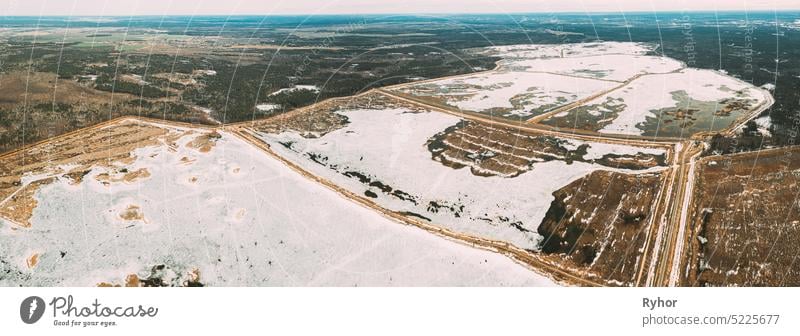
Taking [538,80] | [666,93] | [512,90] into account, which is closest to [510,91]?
[512,90]

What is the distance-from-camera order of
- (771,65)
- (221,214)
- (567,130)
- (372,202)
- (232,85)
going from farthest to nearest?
(771,65)
(232,85)
(567,130)
(372,202)
(221,214)

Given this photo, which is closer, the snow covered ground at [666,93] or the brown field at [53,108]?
the brown field at [53,108]

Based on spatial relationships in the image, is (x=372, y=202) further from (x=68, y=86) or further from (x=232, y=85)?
(x=68, y=86)

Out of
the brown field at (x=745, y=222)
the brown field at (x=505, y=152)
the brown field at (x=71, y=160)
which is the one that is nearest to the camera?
the brown field at (x=745, y=222)

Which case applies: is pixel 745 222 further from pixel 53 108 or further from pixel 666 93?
pixel 53 108

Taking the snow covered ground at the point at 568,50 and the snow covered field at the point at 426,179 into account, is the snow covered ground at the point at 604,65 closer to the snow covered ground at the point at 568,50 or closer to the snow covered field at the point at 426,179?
the snow covered ground at the point at 568,50

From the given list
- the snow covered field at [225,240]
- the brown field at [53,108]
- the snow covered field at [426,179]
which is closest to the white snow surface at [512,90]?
the snow covered field at [426,179]
